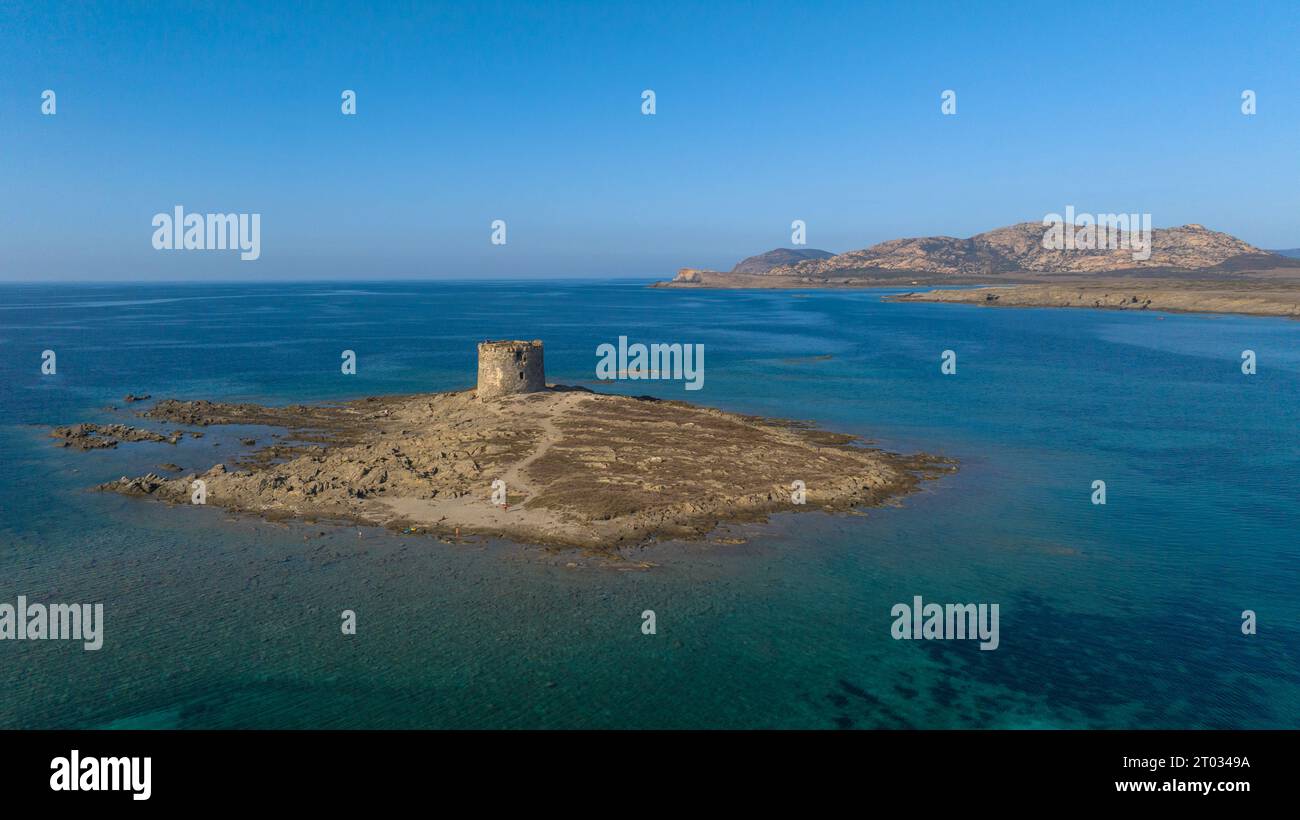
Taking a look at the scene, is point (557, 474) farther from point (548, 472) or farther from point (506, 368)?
point (506, 368)

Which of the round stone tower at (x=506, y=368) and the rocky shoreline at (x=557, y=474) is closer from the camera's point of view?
the rocky shoreline at (x=557, y=474)

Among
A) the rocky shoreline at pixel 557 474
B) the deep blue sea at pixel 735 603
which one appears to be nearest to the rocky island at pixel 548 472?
the rocky shoreline at pixel 557 474

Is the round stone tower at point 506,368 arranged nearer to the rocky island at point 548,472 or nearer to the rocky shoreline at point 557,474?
the rocky island at point 548,472

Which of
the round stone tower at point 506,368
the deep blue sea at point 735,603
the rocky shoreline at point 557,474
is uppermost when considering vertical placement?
the round stone tower at point 506,368

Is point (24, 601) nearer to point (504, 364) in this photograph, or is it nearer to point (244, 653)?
point (244, 653)

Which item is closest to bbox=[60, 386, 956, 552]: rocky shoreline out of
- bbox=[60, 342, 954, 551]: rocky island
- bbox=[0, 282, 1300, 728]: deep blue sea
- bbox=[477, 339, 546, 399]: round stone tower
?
bbox=[60, 342, 954, 551]: rocky island

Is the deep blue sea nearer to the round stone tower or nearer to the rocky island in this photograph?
the rocky island

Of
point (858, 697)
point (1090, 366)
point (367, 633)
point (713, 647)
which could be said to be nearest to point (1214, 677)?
point (858, 697)
